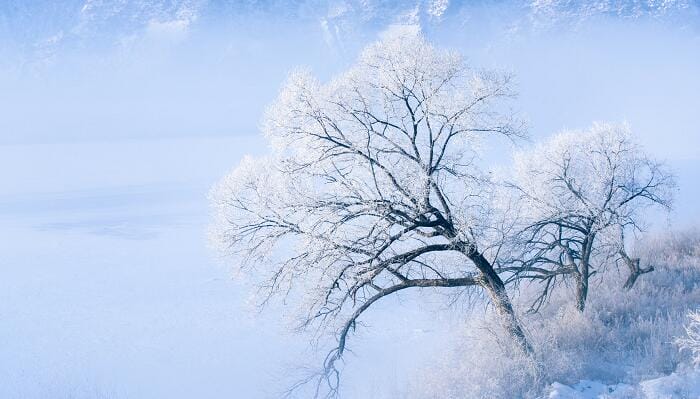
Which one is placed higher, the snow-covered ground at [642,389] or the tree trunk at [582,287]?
the tree trunk at [582,287]

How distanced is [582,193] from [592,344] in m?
3.39

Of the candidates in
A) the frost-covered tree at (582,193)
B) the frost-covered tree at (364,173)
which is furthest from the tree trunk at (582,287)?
the frost-covered tree at (364,173)

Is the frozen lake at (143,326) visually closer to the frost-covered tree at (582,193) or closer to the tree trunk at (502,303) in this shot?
the tree trunk at (502,303)

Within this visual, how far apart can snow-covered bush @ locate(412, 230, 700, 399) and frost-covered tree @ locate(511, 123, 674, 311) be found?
0.77 m

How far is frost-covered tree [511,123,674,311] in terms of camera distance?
1436cm

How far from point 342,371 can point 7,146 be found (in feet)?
628

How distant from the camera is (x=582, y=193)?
14703mm

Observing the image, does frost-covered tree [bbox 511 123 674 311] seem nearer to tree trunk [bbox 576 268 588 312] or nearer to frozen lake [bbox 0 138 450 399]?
tree trunk [bbox 576 268 588 312]

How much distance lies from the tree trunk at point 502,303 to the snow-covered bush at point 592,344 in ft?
1.09

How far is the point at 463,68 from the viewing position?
11.6 meters

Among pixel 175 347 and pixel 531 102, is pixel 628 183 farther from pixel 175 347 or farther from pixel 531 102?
pixel 531 102

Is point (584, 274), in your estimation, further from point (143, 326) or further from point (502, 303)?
point (143, 326)

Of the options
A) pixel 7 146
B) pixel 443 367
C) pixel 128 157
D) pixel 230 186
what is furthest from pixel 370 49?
pixel 7 146

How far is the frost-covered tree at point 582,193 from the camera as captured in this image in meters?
14.4
